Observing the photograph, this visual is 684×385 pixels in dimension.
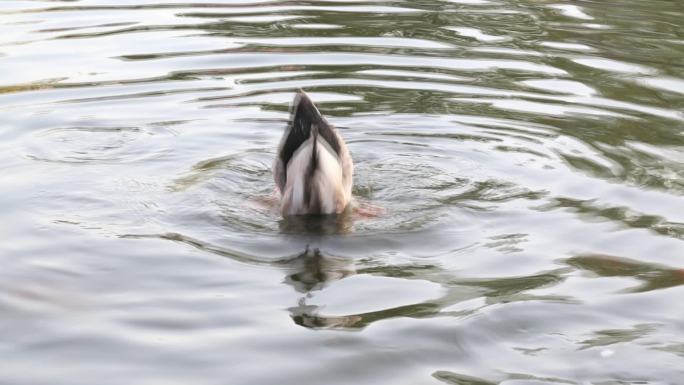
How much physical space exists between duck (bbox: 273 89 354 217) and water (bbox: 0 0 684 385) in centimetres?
15

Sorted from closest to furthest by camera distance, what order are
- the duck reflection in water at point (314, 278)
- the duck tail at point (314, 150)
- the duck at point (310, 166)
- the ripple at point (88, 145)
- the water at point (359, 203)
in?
the water at point (359, 203) < the duck reflection in water at point (314, 278) < the duck tail at point (314, 150) < the duck at point (310, 166) < the ripple at point (88, 145)

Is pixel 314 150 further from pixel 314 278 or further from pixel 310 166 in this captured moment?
pixel 314 278

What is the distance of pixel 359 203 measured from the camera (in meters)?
7.01

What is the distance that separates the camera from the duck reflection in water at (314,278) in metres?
5.21

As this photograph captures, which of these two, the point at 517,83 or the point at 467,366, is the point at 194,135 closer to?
the point at 517,83

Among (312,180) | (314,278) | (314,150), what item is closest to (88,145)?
(312,180)

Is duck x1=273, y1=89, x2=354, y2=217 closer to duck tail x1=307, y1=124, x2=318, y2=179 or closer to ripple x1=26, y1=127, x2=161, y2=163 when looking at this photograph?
duck tail x1=307, y1=124, x2=318, y2=179

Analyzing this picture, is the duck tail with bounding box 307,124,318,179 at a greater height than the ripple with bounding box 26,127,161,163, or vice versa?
the duck tail with bounding box 307,124,318,179

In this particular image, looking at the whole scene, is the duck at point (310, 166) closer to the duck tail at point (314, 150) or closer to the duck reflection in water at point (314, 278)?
the duck tail at point (314, 150)

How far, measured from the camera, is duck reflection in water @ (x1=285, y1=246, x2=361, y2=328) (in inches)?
205

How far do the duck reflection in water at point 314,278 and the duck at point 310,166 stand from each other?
1.68ft

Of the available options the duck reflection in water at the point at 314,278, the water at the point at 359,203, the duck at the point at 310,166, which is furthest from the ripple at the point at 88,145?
the duck reflection in water at the point at 314,278

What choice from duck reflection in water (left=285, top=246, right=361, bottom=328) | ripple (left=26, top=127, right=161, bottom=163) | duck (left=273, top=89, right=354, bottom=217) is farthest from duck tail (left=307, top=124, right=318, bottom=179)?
ripple (left=26, top=127, right=161, bottom=163)

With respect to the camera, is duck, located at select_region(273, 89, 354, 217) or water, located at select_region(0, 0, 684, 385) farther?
duck, located at select_region(273, 89, 354, 217)
